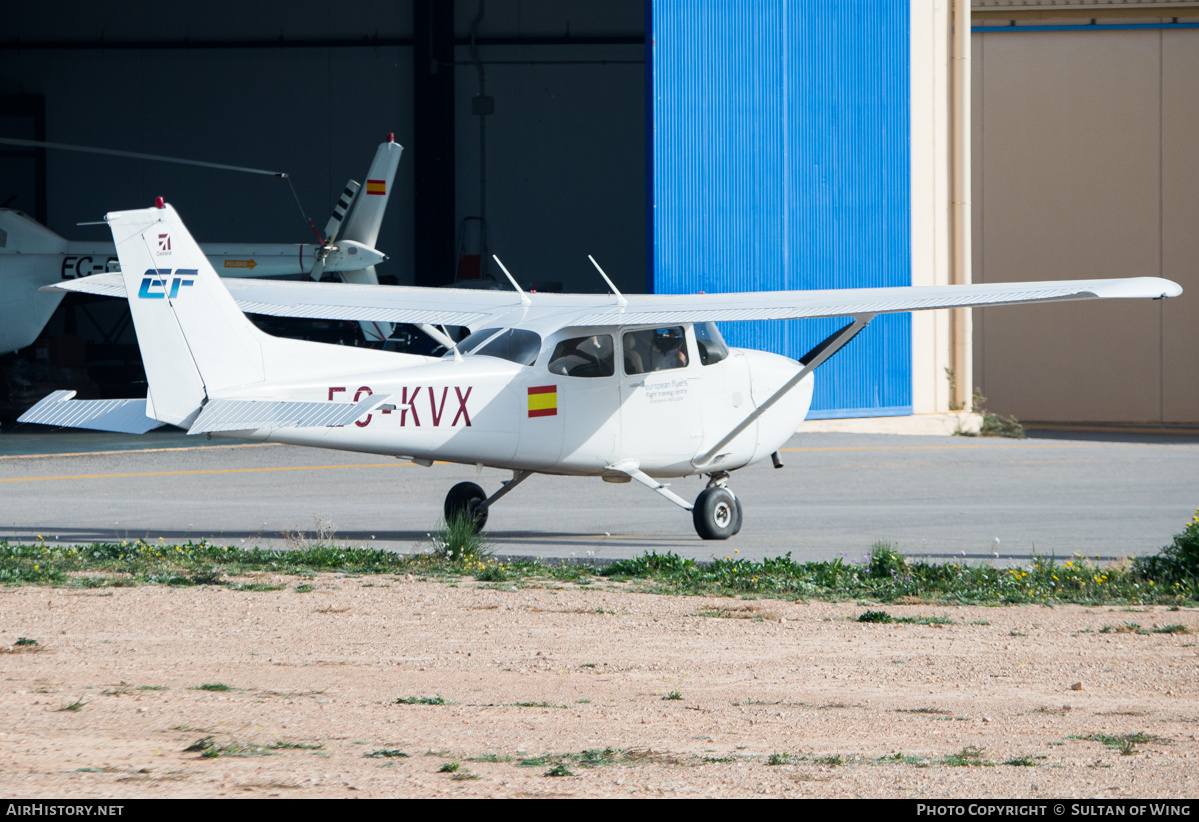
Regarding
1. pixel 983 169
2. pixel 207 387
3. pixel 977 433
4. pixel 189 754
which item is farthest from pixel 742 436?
pixel 983 169

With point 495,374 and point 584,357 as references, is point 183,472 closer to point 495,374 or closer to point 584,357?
point 495,374

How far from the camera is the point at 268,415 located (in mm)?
10156

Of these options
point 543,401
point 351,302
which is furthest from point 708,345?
point 351,302

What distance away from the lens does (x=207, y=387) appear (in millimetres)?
10281

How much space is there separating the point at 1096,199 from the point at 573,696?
29.6m

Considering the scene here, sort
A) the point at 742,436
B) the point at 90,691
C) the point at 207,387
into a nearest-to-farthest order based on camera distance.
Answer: the point at 90,691
the point at 207,387
the point at 742,436

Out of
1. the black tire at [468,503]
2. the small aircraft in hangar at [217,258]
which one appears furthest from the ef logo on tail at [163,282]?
the small aircraft in hangar at [217,258]

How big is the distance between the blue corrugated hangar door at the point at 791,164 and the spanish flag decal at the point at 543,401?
11148mm

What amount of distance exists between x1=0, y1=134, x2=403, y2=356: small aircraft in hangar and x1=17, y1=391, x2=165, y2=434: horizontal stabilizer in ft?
43.9

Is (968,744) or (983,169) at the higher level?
(983,169)

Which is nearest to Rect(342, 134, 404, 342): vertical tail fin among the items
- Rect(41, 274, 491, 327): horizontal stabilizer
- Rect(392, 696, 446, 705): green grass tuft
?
Rect(41, 274, 491, 327): horizontal stabilizer

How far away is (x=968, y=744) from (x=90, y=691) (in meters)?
4.05

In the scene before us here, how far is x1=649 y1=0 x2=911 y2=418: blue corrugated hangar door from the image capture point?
2317cm
